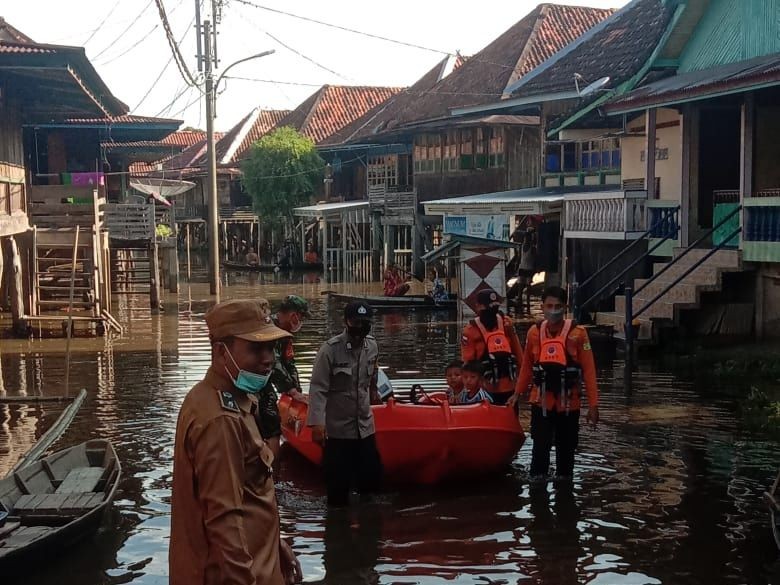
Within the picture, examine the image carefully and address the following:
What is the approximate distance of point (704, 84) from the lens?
17297 mm

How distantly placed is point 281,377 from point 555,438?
2527 mm

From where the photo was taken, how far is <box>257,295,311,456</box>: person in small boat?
7426 mm

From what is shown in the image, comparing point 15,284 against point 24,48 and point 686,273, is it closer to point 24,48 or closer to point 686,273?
point 24,48

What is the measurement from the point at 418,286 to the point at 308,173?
14114 millimetres

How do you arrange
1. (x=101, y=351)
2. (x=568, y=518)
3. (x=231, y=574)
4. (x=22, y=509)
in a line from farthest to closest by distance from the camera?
1. (x=101, y=351)
2. (x=568, y=518)
3. (x=22, y=509)
4. (x=231, y=574)

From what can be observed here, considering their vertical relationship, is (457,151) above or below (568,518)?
above

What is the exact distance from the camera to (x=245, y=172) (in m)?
52.3

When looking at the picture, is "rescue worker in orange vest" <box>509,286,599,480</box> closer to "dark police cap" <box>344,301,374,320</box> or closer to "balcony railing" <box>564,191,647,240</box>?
"dark police cap" <box>344,301,374,320</box>

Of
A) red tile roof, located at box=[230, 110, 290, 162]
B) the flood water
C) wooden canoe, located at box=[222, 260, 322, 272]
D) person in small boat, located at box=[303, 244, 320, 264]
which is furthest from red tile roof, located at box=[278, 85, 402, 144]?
the flood water

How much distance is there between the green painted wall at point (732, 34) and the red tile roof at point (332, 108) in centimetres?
3471

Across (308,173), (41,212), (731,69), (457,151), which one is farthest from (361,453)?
(308,173)

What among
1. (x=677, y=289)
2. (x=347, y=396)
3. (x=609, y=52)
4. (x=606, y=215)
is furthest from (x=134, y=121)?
(x=347, y=396)

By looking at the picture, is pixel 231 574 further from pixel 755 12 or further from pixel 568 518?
pixel 755 12

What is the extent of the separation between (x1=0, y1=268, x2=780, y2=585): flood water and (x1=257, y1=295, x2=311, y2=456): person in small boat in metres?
1.10
